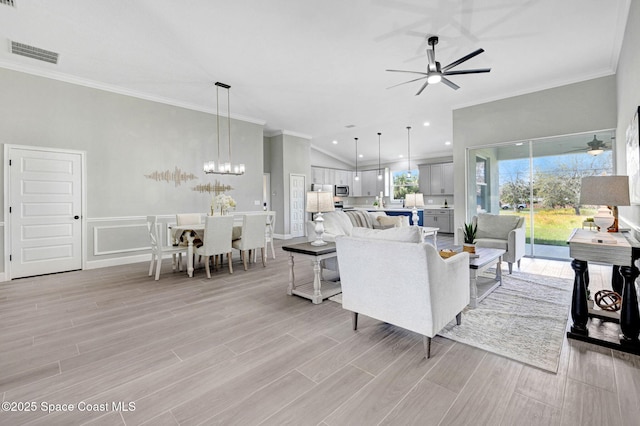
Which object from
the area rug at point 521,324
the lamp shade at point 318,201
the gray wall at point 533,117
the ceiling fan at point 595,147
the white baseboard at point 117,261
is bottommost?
the area rug at point 521,324

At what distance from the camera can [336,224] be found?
4.73 meters

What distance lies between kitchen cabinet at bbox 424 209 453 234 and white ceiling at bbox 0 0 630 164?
414cm

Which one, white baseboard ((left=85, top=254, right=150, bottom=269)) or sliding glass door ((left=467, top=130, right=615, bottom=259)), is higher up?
sliding glass door ((left=467, top=130, right=615, bottom=259))

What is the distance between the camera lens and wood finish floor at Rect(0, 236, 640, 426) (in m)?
1.52

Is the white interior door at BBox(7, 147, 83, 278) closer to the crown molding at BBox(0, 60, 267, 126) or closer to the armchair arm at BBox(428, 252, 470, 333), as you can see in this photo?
the crown molding at BBox(0, 60, 267, 126)

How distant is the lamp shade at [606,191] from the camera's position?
2.24m

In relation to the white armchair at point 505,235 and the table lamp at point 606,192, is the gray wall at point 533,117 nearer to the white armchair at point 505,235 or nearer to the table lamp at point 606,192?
the white armchair at point 505,235

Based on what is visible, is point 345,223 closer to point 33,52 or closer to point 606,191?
point 606,191

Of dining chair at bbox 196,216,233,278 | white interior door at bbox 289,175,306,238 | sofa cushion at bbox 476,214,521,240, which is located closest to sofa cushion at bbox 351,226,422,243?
dining chair at bbox 196,216,233,278

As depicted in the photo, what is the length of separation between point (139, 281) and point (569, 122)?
7.30 metres

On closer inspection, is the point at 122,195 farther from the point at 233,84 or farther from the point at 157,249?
the point at 233,84

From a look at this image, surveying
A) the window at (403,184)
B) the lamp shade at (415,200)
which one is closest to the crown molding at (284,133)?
the lamp shade at (415,200)

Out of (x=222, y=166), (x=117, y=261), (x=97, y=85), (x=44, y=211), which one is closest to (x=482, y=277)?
(x=222, y=166)

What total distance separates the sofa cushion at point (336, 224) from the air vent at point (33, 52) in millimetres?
4591
